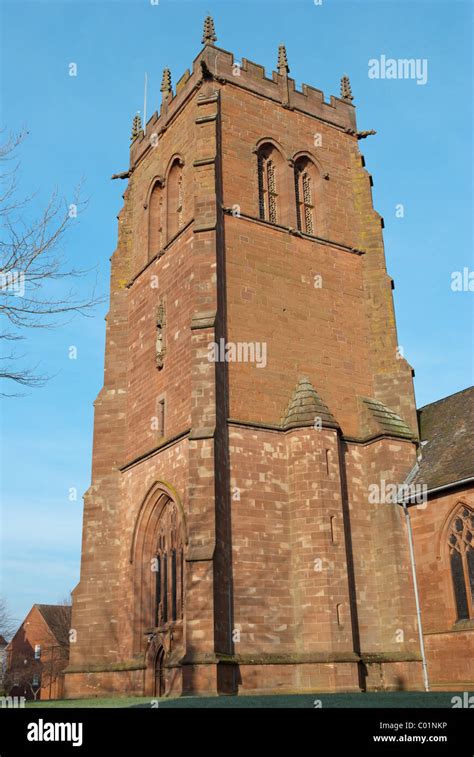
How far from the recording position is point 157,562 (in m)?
21.1

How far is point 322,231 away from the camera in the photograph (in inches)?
972

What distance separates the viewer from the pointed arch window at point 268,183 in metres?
23.8

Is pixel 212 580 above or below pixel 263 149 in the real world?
below

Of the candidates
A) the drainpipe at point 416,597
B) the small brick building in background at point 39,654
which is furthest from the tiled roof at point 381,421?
the small brick building in background at point 39,654

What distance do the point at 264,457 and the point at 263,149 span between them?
10.7 metres

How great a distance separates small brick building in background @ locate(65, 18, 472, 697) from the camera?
18.1m

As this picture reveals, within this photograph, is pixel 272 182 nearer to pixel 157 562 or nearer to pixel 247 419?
pixel 247 419

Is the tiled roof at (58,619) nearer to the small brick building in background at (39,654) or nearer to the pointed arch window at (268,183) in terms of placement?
the small brick building in background at (39,654)
